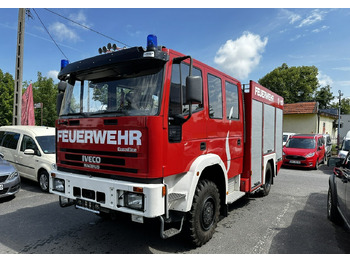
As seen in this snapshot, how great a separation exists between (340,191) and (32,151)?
702 cm

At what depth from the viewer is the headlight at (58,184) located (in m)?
3.76

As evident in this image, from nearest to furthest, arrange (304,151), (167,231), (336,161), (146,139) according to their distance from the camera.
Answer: (146,139) < (167,231) < (336,161) < (304,151)

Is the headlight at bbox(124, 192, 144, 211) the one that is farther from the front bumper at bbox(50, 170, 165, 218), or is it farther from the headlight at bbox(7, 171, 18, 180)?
the headlight at bbox(7, 171, 18, 180)

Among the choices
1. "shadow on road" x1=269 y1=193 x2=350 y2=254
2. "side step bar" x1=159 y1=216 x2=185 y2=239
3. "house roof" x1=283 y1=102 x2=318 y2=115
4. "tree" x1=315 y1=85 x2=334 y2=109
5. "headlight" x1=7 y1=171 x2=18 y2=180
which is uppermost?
"tree" x1=315 y1=85 x2=334 y2=109

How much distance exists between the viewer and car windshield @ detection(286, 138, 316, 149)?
1236cm

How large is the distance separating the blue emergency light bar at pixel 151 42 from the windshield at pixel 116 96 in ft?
0.95

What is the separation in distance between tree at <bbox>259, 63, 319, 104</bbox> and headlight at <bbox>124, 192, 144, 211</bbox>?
38.6m

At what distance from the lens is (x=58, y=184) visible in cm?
384

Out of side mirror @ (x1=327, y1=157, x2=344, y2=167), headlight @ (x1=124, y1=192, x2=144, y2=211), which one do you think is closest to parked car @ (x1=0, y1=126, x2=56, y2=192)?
headlight @ (x1=124, y1=192, x2=144, y2=211)

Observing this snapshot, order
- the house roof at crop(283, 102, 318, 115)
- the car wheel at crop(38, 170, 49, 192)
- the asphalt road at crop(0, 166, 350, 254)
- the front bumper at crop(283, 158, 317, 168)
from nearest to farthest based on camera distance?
the asphalt road at crop(0, 166, 350, 254) → the car wheel at crop(38, 170, 49, 192) → the front bumper at crop(283, 158, 317, 168) → the house roof at crop(283, 102, 318, 115)

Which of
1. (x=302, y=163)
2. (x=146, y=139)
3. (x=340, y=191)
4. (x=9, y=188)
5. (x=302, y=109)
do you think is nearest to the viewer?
(x=146, y=139)

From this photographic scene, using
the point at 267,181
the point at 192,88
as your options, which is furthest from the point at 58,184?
the point at 267,181

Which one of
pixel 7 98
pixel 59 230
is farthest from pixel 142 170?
pixel 7 98

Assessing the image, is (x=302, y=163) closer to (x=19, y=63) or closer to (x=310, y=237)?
(x=310, y=237)
